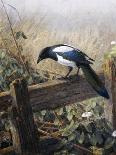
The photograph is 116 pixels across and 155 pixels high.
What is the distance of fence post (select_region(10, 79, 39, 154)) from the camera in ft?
16.4

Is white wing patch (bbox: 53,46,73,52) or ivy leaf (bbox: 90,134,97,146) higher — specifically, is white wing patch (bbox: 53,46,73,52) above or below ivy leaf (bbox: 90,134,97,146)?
above

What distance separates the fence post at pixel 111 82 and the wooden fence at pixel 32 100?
1 cm

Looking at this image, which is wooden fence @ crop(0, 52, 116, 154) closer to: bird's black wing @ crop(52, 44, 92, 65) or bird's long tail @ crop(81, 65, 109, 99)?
bird's long tail @ crop(81, 65, 109, 99)

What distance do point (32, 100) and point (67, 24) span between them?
481cm

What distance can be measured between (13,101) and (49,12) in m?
5.76

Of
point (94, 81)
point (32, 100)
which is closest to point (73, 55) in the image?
point (94, 81)

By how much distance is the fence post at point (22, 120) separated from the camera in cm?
500

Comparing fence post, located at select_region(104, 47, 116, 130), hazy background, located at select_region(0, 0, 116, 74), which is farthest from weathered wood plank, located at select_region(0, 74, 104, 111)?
hazy background, located at select_region(0, 0, 116, 74)

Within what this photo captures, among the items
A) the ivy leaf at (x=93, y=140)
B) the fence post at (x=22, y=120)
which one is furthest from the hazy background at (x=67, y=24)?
the fence post at (x=22, y=120)

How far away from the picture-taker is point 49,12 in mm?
10555

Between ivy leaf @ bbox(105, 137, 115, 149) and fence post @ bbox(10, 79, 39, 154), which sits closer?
fence post @ bbox(10, 79, 39, 154)

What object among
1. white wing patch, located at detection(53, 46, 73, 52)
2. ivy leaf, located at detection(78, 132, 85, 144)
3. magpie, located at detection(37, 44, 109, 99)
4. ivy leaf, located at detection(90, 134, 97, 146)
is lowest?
ivy leaf, located at detection(90, 134, 97, 146)

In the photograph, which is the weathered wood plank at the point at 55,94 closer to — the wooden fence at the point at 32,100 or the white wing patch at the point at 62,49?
the wooden fence at the point at 32,100

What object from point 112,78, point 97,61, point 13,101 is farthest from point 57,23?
point 13,101
